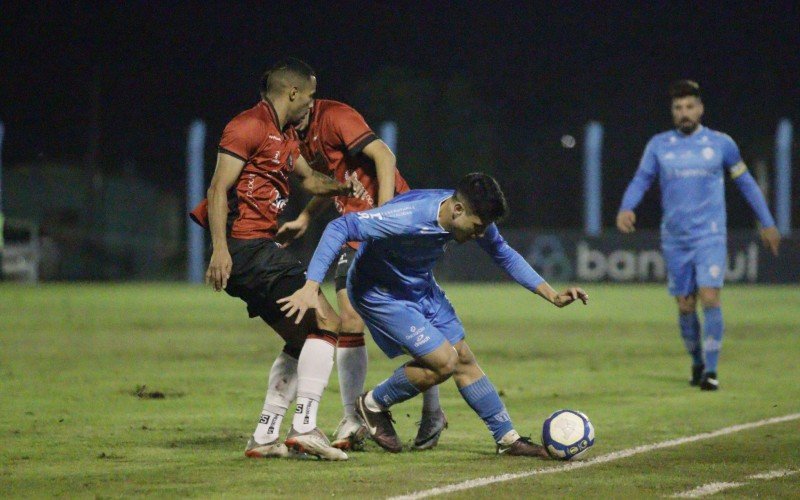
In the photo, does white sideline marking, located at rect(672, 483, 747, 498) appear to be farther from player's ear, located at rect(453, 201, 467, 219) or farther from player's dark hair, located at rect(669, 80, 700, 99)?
player's dark hair, located at rect(669, 80, 700, 99)

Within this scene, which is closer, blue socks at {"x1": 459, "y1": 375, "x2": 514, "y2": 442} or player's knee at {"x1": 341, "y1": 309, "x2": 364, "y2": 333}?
blue socks at {"x1": 459, "y1": 375, "x2": 514, "y2": 442}

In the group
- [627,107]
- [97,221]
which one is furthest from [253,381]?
[627,107]

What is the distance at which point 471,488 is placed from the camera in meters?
6.07

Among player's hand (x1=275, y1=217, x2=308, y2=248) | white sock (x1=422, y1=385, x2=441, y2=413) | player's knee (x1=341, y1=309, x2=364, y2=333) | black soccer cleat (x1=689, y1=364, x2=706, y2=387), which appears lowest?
black soccer cleat (x1=689, y1=364, x2=706, y2=387)

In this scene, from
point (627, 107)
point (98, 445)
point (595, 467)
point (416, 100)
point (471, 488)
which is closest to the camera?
point (471, 488)

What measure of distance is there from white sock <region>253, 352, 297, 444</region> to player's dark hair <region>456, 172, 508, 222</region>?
1469mm

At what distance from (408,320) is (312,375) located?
22.9 inches

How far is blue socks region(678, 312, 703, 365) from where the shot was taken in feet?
36.4

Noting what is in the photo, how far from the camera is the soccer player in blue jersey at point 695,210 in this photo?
1102 centimetres

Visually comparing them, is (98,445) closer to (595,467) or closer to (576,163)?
(595,467)

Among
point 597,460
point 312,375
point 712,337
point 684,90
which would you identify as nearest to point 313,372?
point 312,375

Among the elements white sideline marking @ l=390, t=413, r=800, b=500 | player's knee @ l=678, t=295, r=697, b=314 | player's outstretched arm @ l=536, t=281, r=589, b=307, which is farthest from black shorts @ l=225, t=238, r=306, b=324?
player's knee @ l=678, t=295, r=697, b=314

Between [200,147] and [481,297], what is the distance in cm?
1260

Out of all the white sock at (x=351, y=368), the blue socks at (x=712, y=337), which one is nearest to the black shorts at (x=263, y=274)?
the white sock at (x=351, y=368)
